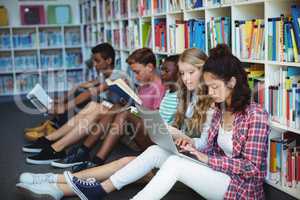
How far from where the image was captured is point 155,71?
3545 mm

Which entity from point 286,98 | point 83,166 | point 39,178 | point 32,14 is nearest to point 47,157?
point 83,166

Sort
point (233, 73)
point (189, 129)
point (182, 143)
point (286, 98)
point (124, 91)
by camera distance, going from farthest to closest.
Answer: point (124, 91) < point (189, 129) < point (286, 98) < point (182, 143) < point (233, 73)

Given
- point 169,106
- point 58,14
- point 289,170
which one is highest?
point 58,14

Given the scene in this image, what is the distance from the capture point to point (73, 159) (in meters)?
3.52

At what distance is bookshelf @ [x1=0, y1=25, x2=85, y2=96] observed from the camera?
741 cm

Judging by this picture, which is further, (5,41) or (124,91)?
(5,41)

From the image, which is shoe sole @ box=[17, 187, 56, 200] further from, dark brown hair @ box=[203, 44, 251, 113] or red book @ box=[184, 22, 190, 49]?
red book @ box=[184, 22, 190, 49]

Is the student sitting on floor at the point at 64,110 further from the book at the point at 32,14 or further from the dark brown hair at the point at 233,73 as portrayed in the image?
the book at the point at 32,14

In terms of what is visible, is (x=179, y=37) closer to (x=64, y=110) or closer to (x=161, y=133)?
(x=161, y=133)

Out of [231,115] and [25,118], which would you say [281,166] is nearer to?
[231,115]

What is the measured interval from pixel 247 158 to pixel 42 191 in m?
1.29

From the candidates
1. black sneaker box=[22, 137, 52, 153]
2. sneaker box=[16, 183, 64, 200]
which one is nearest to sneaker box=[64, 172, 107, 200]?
sneaker box=[16, 183, 64, 200]

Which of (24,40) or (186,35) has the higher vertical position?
(24,40)

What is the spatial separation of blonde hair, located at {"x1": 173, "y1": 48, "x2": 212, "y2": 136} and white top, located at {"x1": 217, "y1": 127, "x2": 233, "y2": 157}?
1.24ft
